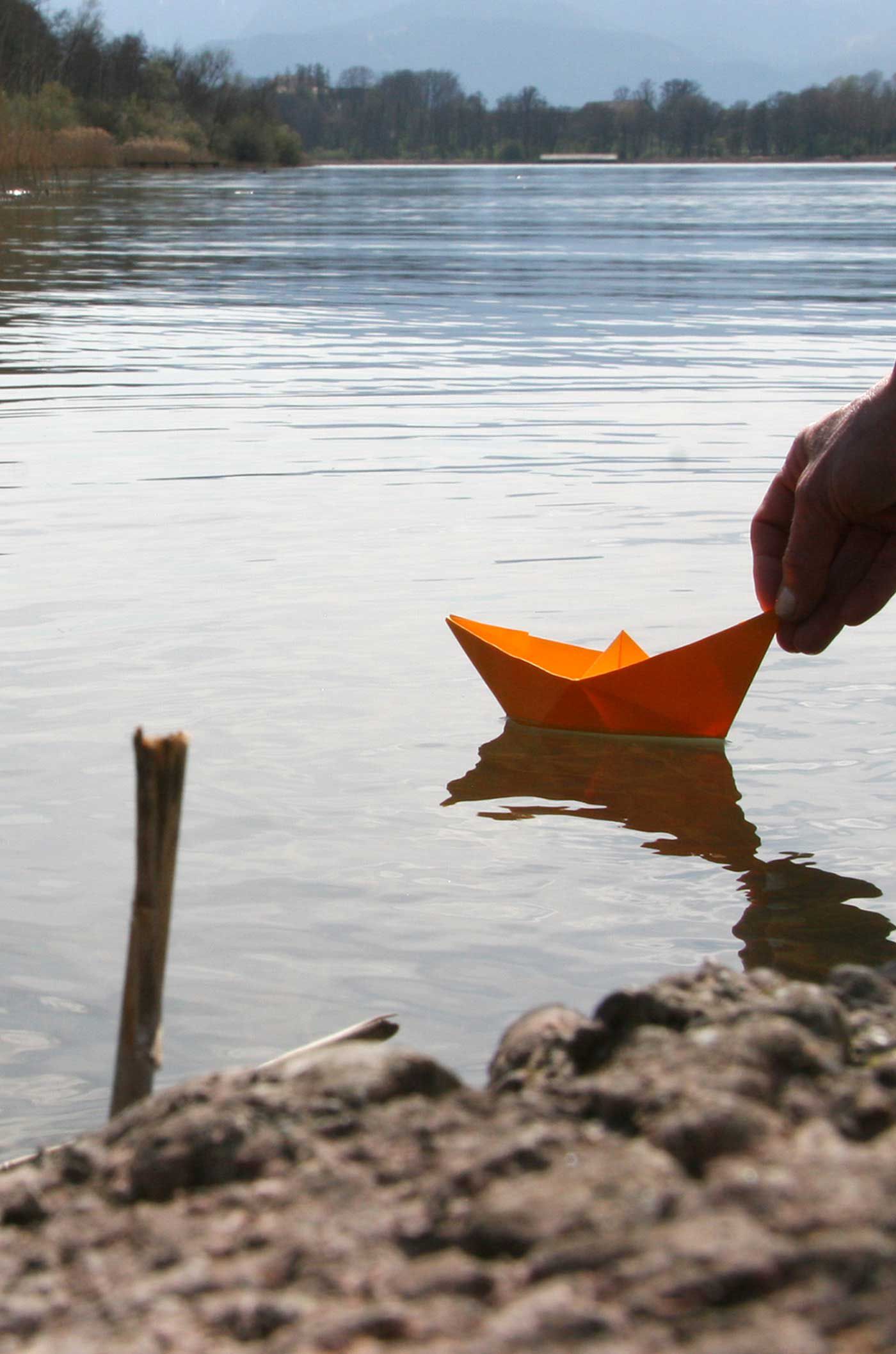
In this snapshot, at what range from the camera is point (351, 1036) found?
233 centimetres

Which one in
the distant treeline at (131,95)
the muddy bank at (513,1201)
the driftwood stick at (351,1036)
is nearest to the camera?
the muddy bank at (513,1201)

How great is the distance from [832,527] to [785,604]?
0.93 feet

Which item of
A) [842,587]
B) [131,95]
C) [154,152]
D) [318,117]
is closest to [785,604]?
[842,587]

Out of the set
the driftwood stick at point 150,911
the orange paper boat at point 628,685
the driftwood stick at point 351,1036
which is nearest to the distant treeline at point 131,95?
the orange paper boat at point 628,685

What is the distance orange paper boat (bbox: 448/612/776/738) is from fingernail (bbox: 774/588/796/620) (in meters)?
0.77

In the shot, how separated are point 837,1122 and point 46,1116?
4.78 feet

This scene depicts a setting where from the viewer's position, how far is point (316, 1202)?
1.66m

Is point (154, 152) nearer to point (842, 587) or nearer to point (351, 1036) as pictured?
point (842, 587)

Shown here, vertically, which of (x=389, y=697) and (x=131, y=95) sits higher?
(x=131, y=95)

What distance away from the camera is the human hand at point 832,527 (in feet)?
9.72

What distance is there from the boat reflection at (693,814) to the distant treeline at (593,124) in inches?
5806

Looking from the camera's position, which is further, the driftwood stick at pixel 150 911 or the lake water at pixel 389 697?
the lake water at pixel 389 697

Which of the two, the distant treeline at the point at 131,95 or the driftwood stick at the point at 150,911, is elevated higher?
the distant treeline at the point at 131,95

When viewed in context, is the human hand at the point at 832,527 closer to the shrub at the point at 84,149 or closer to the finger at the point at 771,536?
the finger at the point at 771,536
